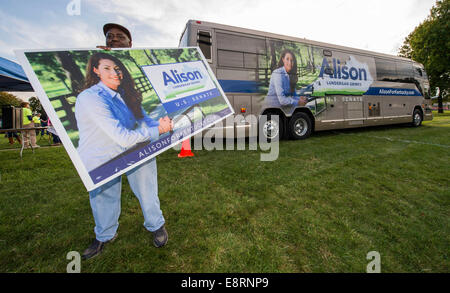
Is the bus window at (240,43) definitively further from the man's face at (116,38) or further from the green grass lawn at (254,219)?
the man's face at (116,38)

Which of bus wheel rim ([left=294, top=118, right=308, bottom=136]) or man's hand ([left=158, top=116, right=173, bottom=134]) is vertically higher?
bus wheel rim ([left=294, top=118, right=308, bottom=136])

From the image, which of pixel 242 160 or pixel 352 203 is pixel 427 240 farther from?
pixel 242 160

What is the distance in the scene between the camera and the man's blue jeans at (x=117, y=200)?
163cm

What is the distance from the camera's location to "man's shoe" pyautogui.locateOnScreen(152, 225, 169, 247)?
67.1 inches

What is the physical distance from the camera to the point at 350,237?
1793mm

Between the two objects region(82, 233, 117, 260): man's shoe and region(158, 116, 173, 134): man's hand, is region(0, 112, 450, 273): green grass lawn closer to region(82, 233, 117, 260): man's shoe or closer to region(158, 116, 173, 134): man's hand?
region(82, 233, 117, 260): man's shoe

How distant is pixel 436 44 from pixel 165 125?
111ft

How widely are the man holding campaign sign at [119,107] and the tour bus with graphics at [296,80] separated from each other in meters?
3.39

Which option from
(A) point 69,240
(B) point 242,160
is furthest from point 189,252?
(B) point 242,160

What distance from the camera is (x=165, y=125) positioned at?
1.57m

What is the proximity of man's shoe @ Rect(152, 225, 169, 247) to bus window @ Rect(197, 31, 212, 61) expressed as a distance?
4413mm

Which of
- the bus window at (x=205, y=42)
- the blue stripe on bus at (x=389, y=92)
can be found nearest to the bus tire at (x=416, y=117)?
the blue stripe on bus at (x=389, y=92)

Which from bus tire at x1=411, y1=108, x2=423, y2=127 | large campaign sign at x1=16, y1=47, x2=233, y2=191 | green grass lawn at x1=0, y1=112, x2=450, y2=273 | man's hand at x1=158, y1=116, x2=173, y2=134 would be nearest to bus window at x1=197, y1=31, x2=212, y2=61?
green grass lawn at x1=0, y1=112, x2=450, y2=273

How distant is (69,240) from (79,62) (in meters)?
1.67
